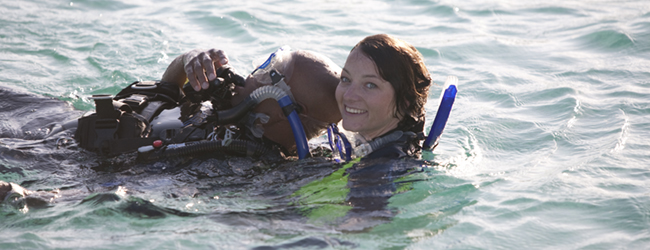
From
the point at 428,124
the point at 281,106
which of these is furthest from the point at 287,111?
the point at 428,124

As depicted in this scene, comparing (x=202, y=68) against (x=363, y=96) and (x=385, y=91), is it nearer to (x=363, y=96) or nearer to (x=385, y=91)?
(x=363, y=96)

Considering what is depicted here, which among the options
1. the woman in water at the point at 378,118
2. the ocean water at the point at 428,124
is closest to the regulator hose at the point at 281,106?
the ocean water at the point at 428,124

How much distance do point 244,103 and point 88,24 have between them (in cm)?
460

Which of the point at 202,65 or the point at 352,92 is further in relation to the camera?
the point at 202,65

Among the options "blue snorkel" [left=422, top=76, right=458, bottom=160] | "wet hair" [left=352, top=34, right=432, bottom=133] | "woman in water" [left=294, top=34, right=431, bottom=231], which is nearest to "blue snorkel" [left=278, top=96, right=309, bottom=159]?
"woman in water" [left=294, top=34, right=431, bottom=231]

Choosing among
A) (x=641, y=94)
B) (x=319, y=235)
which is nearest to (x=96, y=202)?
(x=319, y=235)

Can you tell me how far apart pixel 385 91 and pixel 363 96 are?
122mm

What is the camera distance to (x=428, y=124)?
4648 mm

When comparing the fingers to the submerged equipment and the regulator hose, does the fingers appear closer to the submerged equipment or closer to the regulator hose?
the submerged equipment

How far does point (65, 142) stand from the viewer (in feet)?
11.3

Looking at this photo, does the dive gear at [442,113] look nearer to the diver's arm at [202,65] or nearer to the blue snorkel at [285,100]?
the blue snorkel at [285,100]

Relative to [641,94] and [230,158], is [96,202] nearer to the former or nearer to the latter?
[230,158]

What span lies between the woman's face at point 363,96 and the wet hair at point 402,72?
0.03 m

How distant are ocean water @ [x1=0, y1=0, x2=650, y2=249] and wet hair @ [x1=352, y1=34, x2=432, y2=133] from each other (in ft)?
1.10
